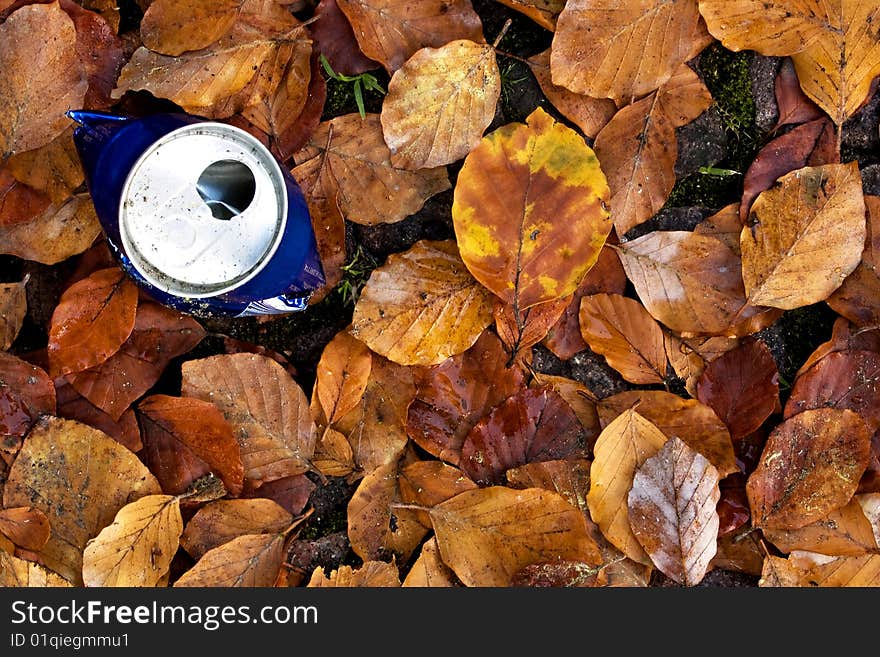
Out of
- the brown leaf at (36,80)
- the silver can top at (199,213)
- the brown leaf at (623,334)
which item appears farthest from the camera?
the brown leaf at (623,334)

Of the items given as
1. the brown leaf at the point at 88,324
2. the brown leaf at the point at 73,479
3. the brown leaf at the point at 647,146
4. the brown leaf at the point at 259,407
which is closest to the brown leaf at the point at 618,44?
the brown leaf at the point at 647,146

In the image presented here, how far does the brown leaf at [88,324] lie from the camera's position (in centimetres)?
117

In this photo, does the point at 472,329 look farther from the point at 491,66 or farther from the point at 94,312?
the point at 94,312

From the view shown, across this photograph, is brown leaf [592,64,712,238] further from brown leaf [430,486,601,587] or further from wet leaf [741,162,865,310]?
brown leaf [430,486,601,587]

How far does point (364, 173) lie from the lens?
4.01 feet

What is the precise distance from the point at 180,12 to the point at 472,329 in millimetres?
586

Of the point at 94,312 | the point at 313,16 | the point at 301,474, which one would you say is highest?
the point at 313,16

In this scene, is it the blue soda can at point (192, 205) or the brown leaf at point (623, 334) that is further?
the brown leaf at point (623, 334)

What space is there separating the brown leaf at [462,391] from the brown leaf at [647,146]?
0.26 metres

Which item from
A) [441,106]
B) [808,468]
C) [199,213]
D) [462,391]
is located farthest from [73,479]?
[808,468]

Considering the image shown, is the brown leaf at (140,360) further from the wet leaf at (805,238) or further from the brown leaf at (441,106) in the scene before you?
the wet leaf at (805,238)

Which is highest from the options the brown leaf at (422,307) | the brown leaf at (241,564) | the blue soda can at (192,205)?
the blue soda can at (192,205)

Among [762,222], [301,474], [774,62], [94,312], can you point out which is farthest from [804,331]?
[94,312]

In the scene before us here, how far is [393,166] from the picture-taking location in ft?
4.00
